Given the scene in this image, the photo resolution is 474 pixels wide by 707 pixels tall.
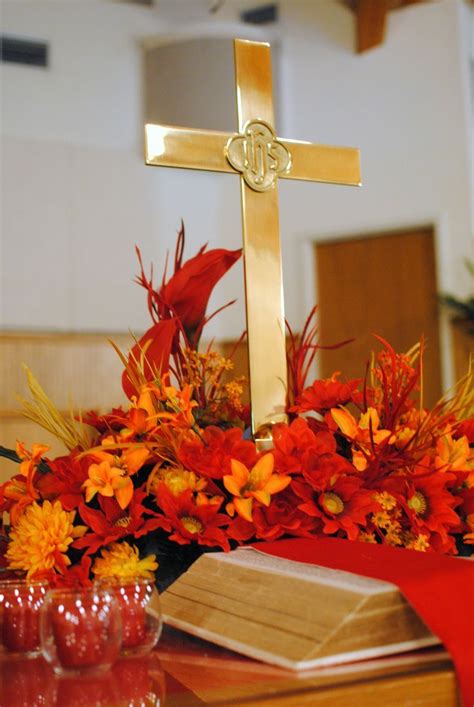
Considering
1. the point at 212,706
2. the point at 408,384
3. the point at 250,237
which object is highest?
the point at 250,237

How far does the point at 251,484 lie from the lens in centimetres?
81

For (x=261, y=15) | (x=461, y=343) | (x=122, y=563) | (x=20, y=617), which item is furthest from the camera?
(x=261, y=15)

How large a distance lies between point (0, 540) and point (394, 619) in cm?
44

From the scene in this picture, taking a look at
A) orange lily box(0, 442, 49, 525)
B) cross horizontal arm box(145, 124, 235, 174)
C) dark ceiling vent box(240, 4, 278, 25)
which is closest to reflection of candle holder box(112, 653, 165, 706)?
orange lily box(0, 442, 49, 525)

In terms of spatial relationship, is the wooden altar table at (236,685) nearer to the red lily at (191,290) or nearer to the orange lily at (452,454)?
the orange lily at (452,454)

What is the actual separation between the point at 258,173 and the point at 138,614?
0.58 metres

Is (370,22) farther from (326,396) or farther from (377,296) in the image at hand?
(326,396)

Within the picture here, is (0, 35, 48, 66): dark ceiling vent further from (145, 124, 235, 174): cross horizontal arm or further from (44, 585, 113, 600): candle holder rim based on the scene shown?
(44, 585, 113, 600): candle holder rim

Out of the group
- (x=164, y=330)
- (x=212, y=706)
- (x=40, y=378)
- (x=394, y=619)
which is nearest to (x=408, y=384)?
(x=164, y=330)

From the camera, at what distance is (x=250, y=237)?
1.03m

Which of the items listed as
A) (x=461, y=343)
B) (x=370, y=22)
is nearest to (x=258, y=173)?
(x=461, y=343)

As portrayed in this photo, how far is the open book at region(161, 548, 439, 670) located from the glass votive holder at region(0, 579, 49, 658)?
10cm

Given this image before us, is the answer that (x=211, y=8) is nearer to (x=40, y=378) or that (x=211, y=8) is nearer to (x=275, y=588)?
(x=40, y=378)

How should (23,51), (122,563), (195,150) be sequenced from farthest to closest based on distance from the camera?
(23,51) → (195,150) → (122,563)
